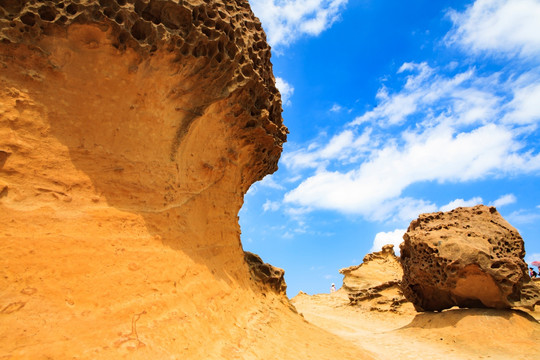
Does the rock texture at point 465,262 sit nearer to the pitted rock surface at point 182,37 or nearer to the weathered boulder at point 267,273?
the weathered boulder at point 267,273

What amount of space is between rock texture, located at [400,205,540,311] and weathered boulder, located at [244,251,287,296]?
150 inches

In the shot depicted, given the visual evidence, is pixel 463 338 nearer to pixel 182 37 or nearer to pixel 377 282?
pixel 182 37

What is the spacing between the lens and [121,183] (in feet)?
12.2

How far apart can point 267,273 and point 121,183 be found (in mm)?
3479

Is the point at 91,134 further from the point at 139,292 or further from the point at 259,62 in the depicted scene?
the point at 259,62

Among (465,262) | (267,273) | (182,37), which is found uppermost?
(182,37)

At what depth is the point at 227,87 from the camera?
475cm

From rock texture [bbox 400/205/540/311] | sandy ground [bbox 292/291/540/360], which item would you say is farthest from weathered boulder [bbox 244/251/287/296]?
rock texture [bbox 400/205/540/311]

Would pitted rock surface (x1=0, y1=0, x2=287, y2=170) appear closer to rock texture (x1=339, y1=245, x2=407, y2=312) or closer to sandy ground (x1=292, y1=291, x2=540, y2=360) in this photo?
sandy ground (x1=292, y1=291, x2=540, y2=360)

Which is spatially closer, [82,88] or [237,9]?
[82,88]

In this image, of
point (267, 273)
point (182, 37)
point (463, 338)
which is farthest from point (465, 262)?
point (182, 37)

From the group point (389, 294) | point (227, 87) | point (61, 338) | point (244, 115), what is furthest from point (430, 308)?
point (61, 338)

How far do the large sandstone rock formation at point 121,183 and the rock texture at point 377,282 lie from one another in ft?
31.4

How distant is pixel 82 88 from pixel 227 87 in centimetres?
174
